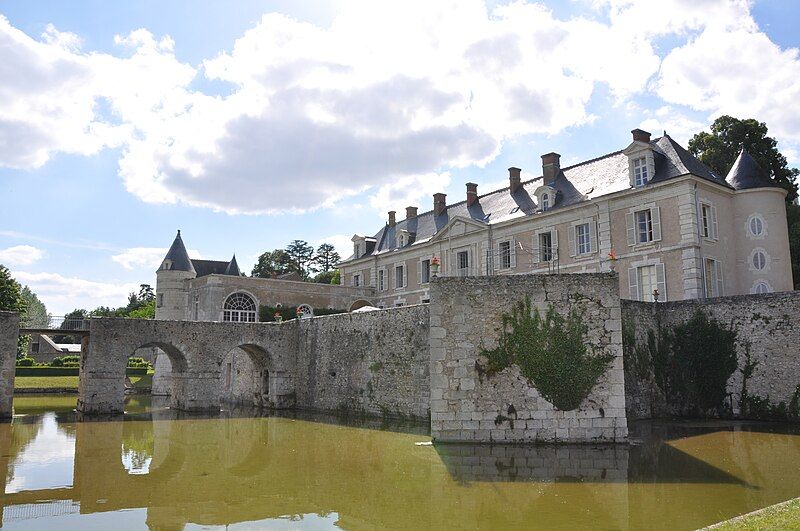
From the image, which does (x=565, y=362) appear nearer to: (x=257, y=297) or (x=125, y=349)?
(x=125, y=349)

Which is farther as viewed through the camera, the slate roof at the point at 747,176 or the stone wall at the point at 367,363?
the slate roof at the point at 747,176

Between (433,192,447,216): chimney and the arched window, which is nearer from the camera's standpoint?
the arched window

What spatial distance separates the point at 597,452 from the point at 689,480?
2.75 metres

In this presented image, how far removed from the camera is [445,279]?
14.1 meters

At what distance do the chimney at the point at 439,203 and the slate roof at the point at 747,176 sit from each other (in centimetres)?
1469

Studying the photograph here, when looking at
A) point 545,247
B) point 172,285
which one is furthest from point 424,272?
point 172,285

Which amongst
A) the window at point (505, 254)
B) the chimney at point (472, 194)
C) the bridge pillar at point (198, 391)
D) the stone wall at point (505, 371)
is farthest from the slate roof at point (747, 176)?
the bridge pillar at point (198, 391)

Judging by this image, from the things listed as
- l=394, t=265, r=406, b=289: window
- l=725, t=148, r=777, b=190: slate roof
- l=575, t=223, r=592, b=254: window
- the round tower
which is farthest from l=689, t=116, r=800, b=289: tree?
the round tower

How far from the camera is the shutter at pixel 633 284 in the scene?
74.9 feet

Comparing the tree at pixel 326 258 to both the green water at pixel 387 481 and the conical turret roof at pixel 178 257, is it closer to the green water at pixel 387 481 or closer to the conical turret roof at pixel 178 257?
the conical turret roof at pixel 178 257

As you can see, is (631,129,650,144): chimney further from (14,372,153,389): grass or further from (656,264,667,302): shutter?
(14,372,153,389): grass

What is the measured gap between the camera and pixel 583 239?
24859 millimetres

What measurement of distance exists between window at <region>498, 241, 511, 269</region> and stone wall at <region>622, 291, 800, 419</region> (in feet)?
30.6

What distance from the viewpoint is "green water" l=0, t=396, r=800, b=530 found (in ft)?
25.5
